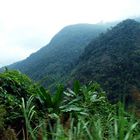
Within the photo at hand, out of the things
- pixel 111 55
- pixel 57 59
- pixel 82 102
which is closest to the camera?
pixel 82 102

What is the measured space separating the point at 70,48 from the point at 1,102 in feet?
400

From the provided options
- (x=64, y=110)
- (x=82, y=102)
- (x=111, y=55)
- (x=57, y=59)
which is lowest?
(x=57, y=59)

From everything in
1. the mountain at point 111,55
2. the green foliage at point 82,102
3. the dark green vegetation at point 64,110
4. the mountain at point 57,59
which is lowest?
Answer: the mountain at point 57,59

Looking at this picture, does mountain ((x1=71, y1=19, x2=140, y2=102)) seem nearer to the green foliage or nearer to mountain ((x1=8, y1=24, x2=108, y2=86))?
mountain ((x1=8, y1=24, x2=108, y2=86))

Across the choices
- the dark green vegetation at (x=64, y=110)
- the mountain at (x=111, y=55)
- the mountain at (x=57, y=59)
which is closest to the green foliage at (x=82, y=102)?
the dark green vegetation at (x=64, y=110)

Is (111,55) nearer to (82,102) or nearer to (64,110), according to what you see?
(82,102)

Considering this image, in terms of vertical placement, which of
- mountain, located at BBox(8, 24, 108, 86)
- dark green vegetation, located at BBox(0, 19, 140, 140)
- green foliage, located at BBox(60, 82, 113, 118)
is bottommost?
mountain, located at BBox(8, 24, 108, 86)

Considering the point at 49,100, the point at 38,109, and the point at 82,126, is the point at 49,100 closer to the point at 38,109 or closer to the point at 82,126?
the point at 38,109

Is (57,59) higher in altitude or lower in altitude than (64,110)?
lower

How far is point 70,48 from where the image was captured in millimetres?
129750

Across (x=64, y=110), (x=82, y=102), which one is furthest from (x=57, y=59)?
(x=64, y=110)

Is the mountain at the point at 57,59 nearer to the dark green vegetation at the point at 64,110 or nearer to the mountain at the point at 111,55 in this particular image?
the mountain at the point at 111,55


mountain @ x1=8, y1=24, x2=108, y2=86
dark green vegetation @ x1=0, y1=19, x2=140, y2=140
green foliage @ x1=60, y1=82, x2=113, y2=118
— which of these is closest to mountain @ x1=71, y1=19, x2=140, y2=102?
mountain @ x1=8, y1=24, x2=108, y2=86

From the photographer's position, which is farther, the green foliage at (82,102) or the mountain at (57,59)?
the mountain at (57,59)
